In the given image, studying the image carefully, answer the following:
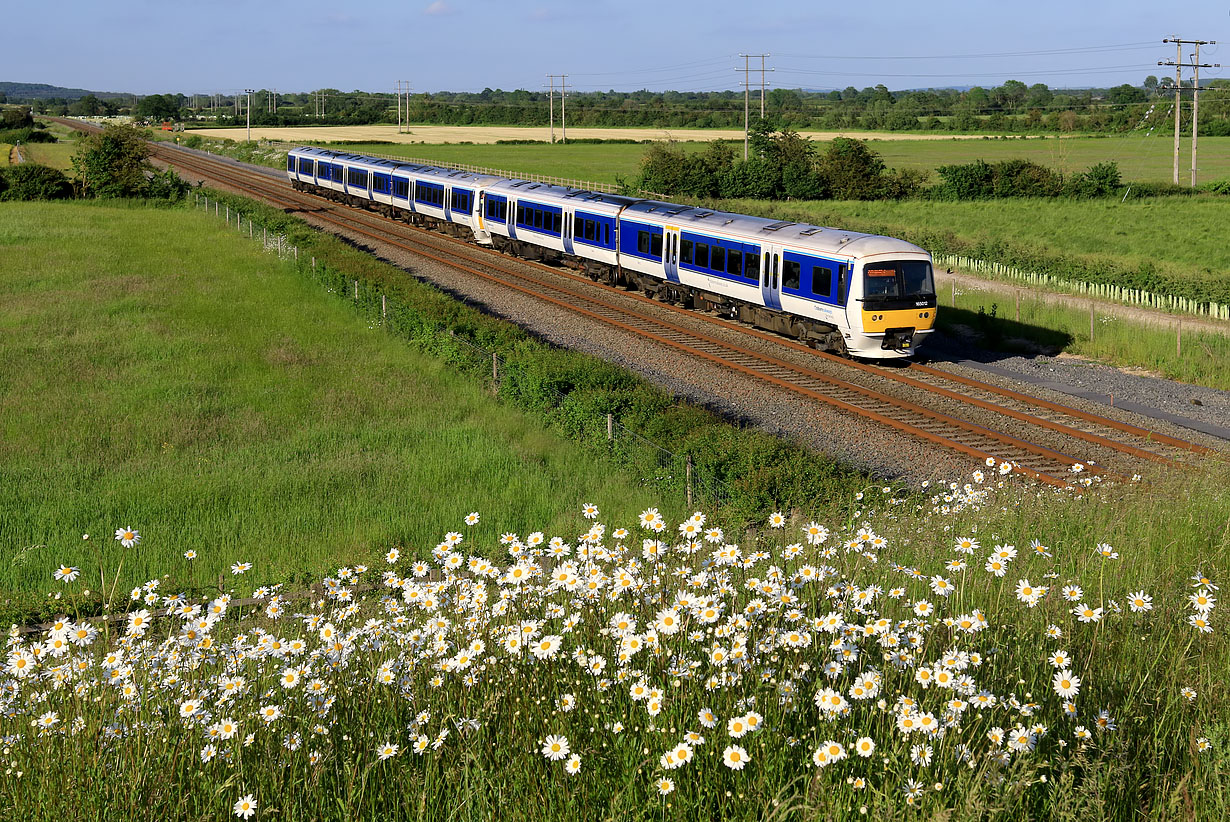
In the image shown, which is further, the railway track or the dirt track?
the dirt track

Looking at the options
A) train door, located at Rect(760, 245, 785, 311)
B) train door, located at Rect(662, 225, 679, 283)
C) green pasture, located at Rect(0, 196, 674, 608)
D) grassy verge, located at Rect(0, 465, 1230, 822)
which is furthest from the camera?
train door, located at Rect(662, 225, 679, 283)

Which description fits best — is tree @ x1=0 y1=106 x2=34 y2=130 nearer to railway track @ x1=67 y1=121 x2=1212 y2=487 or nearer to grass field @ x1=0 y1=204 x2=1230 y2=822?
railway track @ x1=67 y1=121 x2=1212 y2=487

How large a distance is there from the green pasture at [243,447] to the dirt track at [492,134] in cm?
10762

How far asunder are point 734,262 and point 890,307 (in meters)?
5.09

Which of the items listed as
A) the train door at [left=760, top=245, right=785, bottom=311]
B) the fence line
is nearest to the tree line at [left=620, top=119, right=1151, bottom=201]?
the fence line

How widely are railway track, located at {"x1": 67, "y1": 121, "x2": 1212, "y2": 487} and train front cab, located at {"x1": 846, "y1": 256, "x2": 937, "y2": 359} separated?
1.91 feet

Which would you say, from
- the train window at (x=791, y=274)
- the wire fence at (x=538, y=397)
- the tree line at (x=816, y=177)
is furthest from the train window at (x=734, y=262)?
the tree line at (x=816, y=177)

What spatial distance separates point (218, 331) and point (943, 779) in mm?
28108

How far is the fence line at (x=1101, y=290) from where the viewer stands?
31.4 meters

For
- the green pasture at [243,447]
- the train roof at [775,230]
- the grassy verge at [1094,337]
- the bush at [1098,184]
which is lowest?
the green pasture at [243,447]

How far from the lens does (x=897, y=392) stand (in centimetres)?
2127

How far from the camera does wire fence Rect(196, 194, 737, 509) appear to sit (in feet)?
47.7

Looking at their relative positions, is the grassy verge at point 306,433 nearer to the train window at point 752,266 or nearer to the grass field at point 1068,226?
the train window at point 752,266

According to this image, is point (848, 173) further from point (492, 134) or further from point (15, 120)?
point (15, 120)
